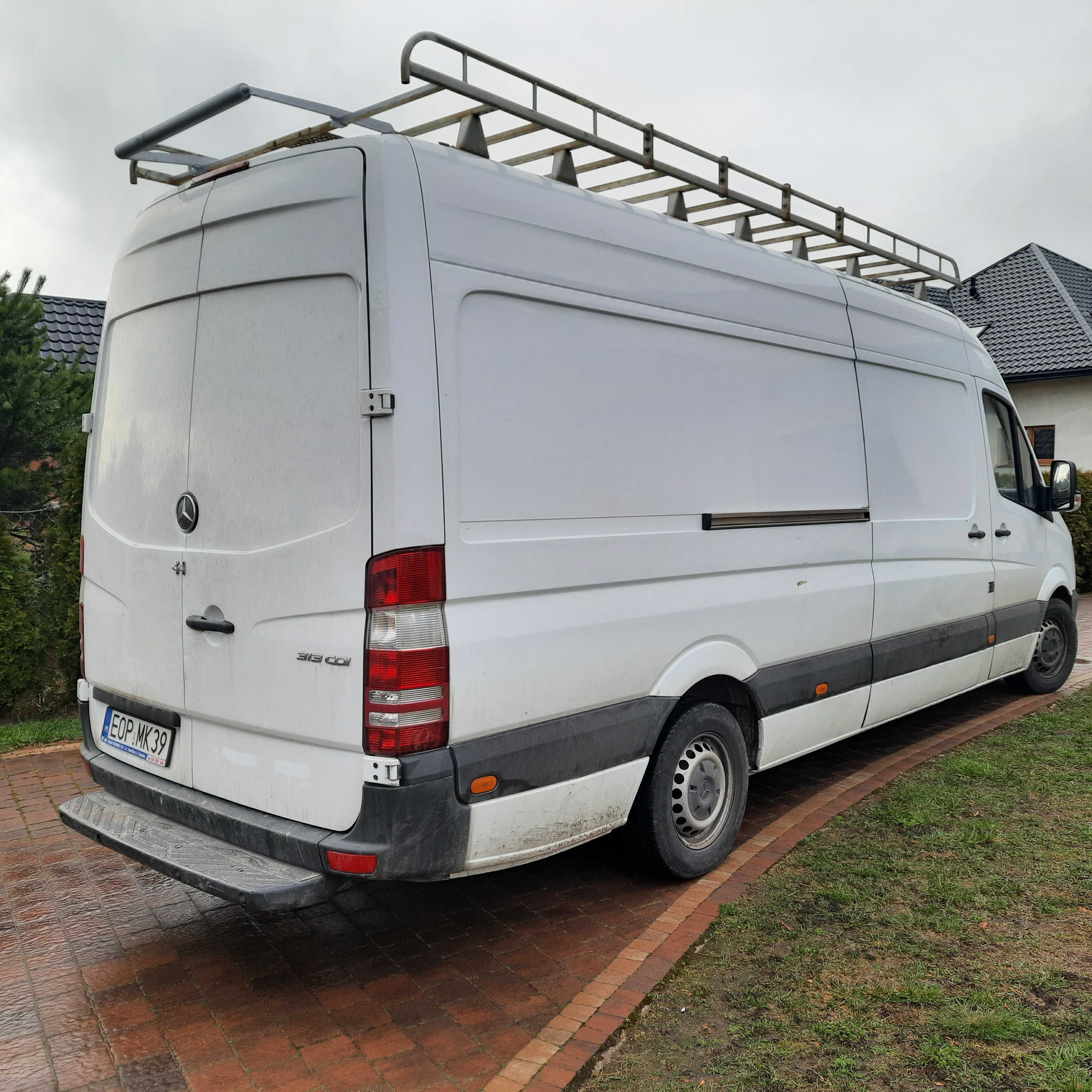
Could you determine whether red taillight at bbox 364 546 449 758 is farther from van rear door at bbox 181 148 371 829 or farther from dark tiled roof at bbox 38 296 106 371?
dark tiled roof at bbox 38 296 106 371

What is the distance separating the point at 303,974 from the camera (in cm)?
368

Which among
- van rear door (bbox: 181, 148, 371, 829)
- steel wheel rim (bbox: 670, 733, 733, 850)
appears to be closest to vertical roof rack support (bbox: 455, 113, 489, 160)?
van rear door (bbox: 181, 148, 371, 829)

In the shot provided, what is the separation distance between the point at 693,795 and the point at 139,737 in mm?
2233

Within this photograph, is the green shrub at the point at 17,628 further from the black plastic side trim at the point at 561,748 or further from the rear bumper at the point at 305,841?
the black plastic side trim at the point at 561,748

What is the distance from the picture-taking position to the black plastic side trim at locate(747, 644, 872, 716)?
15.2 feet

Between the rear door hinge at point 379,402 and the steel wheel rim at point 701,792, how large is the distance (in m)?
1.98

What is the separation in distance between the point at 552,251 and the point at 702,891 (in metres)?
2.62

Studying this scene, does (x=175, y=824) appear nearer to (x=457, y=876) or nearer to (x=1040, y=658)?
(x=457, y=876)

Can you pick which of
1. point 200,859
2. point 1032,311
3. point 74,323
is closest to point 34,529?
point 200,859

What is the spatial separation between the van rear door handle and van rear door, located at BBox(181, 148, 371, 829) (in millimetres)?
13

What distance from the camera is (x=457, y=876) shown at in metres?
3.34

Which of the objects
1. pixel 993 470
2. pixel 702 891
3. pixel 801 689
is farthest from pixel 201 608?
pixel 993 470

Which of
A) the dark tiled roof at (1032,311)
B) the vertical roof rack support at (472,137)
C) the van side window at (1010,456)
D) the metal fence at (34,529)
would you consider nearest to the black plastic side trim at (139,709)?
the vertical roof rack support at (472,137)

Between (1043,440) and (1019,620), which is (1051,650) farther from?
(1043,440)
